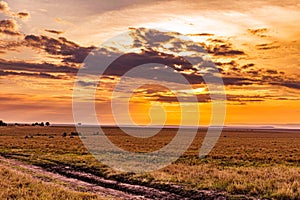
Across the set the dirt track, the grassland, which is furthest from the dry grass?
the dirt track

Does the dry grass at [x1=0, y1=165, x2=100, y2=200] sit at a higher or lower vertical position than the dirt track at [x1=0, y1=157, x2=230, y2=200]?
higher

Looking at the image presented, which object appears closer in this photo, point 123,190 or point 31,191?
point 31,191

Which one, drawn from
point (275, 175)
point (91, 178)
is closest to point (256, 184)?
point (275, 175)

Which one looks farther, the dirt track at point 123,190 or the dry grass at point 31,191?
the dirt track at point 123,190

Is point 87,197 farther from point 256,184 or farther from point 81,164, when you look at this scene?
point 81,164

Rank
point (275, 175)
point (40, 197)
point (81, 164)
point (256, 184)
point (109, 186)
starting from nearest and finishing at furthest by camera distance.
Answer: point (40, 197) < point (256, 184) < point (109, 186) < point (275, 175) < point (81, 164)

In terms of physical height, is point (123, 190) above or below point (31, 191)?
below

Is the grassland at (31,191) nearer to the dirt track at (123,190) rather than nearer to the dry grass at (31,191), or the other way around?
the dry grass at (31,191)

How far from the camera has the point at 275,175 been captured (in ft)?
76.0

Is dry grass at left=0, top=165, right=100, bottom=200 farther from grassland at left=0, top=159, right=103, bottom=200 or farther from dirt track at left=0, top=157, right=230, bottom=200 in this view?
dirt track at left=0, top=157, right=230, bottom=200

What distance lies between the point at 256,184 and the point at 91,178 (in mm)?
11460

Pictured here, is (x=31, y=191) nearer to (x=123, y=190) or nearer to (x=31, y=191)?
(x=31, y=191)

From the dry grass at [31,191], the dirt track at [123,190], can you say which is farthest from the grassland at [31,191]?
the dirt track at [123,190]

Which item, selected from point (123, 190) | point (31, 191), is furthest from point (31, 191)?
point (123, 190)
